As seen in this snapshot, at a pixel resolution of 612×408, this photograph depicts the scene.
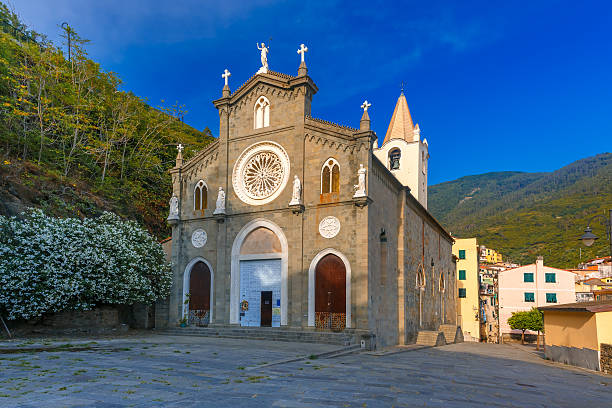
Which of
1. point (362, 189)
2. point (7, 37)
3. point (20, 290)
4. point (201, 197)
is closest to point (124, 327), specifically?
point (20, 290)

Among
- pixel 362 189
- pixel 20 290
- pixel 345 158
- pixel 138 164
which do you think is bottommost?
pixel 20 290

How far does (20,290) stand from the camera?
66.1 ft

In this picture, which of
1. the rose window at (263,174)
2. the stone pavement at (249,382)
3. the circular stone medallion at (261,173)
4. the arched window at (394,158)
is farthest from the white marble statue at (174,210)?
the arched window at (394,158)

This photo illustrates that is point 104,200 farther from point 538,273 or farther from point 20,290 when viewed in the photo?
point 538,273

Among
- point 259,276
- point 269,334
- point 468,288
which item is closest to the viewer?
point 269,334

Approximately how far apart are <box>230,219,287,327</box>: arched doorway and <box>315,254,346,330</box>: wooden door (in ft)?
6.72

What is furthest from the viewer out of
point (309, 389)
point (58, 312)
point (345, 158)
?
point (345, 158)

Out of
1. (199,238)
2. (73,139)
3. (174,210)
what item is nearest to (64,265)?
(199,238)

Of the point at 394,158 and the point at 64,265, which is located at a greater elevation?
the point at 394,158

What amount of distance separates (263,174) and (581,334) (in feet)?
59.5

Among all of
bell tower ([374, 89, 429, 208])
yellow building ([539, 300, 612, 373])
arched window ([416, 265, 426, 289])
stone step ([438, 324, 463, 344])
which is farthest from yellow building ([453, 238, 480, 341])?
yellow building ([539, 300, 612, 373])

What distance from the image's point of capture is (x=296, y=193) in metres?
24.6

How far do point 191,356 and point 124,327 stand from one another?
11.7 m

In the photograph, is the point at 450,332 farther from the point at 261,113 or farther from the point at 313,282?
the point at 261,113
